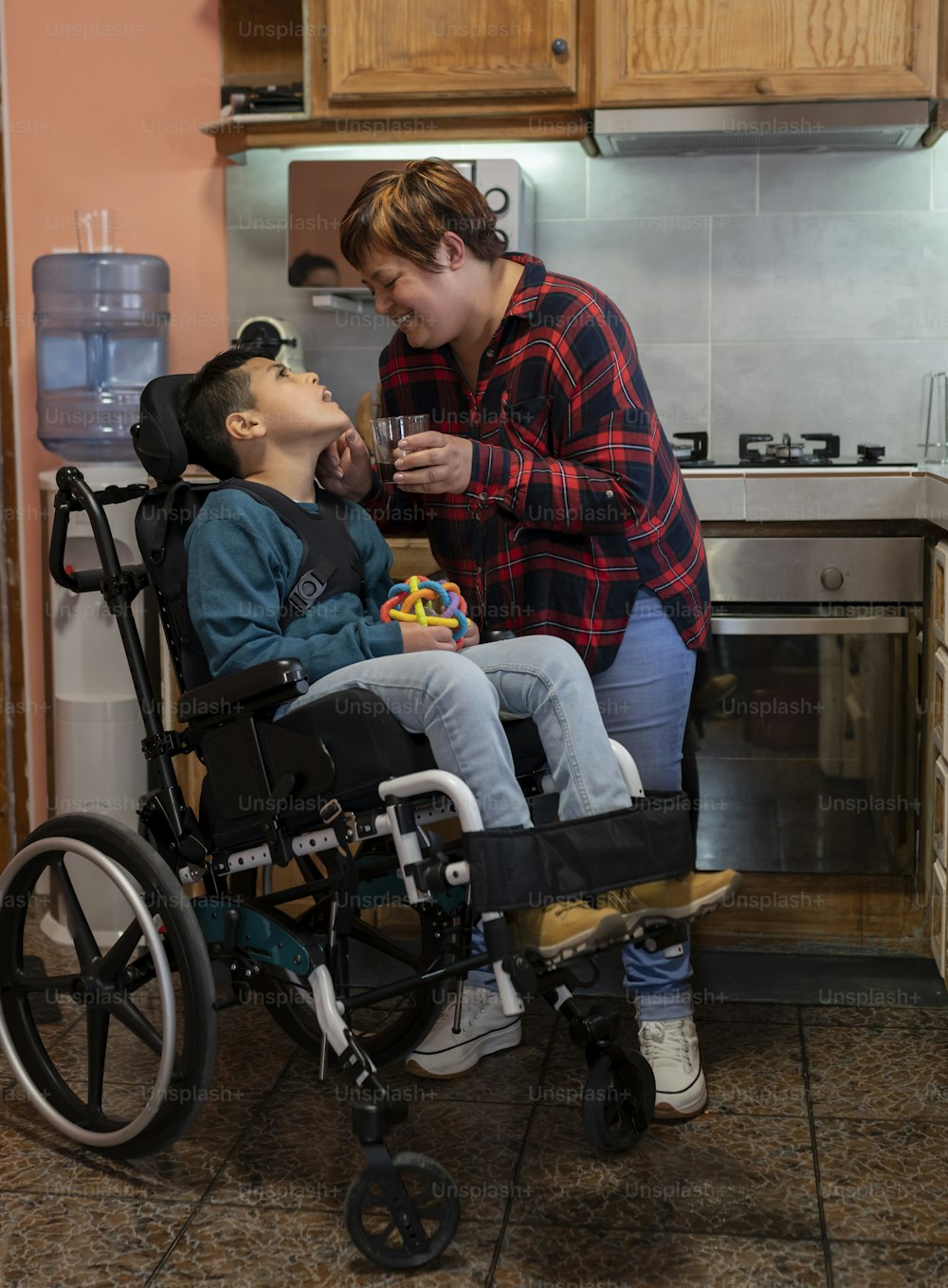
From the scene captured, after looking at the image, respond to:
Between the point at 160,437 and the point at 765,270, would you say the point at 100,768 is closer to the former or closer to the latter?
the point at 160,437

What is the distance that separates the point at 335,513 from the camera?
6.84ft

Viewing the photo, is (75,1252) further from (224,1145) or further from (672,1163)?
(672,1163)

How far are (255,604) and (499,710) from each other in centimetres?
35

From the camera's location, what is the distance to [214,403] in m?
1.99

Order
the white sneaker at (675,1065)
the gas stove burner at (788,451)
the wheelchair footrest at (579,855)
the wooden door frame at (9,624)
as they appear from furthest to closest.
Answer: the wooden door frame at (9,624), the gas stove burner at (788,451), the white sneaker at (675,1065), the wheelchair footrest at (579,855)

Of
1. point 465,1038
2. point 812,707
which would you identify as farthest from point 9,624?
point 812,707

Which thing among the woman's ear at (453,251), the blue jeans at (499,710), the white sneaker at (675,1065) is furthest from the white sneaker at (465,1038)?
the woman's ear at (453,251)

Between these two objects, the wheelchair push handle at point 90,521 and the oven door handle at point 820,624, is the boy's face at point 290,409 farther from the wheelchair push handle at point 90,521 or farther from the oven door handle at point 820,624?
the oven door handle at point 820,624

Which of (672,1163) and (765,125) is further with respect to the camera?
(765,125)

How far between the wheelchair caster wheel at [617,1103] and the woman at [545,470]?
4.0 inches

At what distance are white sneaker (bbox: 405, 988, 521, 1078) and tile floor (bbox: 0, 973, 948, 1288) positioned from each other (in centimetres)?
3

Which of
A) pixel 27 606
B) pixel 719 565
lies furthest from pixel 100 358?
pixel 719 565

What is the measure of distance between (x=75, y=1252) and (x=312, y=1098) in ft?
1.55

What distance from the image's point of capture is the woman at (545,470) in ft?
6.27
